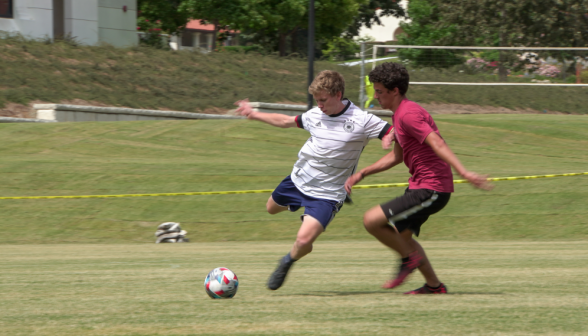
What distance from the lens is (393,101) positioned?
5.44 meters

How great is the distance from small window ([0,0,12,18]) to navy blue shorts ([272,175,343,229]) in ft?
87.5

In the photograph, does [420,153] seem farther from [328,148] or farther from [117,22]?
[117,22]

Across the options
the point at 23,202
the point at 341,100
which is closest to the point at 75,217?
the point at 23,202

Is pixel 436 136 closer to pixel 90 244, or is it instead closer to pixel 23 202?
pixel 90 244

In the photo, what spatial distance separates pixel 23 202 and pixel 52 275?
741 centimetres

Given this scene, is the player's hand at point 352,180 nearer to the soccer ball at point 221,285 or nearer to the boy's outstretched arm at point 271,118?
the boy's outstretched arm at point 271,118

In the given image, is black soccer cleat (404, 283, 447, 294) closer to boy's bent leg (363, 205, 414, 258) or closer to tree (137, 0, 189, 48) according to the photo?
boy's bent leg (363, 205, 414, 258)

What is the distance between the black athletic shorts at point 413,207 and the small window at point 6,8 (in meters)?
28.0

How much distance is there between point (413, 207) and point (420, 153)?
398 mm

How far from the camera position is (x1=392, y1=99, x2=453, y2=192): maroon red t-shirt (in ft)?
17.0

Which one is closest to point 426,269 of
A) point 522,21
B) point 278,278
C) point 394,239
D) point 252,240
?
point 394,239

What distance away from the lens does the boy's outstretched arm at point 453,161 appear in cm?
488

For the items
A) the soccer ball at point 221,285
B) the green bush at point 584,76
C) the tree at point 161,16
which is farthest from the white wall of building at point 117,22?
the soccer ball at point 221,285

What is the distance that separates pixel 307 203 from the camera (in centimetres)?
615
